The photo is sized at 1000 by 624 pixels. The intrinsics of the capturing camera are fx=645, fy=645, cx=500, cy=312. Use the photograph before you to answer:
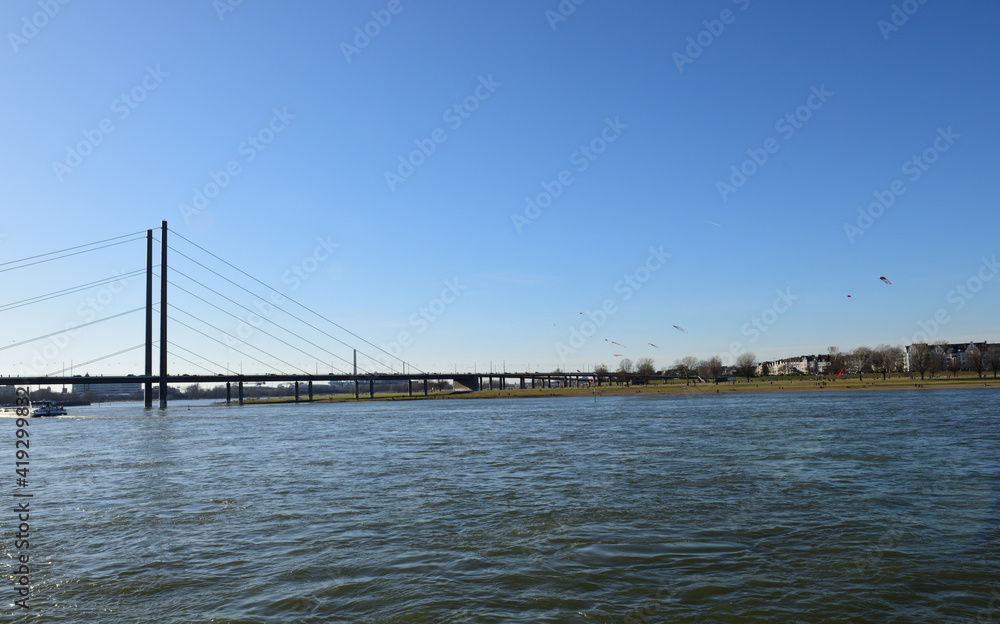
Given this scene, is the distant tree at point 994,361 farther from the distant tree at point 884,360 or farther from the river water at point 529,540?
the river water at point 529,540

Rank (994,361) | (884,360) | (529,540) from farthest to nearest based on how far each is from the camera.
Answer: (884,360) → (994,361) → (529,540)

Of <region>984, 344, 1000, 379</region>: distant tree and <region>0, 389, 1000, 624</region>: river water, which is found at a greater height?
<region>984, 344, 1000, 379</region>: distant tree

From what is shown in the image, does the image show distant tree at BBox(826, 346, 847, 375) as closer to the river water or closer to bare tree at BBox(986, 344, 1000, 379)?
bare tree at BBox(986, 344, 1000, 379)

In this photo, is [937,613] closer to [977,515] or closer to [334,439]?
[977,515]

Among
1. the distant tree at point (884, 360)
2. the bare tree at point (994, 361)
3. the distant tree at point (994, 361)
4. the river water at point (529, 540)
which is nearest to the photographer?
the river water at point (529, 540)

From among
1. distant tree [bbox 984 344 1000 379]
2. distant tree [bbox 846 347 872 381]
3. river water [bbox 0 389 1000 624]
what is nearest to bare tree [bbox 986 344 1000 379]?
distant tree [bbox 984 344 1000 379]

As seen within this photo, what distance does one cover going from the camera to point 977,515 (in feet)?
45.0

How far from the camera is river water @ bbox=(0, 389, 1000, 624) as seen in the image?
8.77 meters

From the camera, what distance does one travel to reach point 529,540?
1234cm

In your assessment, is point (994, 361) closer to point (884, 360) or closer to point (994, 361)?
point (994, 361)

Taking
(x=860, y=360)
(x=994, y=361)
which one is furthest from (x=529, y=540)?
(x=860, y=360)

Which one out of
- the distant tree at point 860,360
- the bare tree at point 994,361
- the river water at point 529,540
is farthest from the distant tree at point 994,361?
the river water at point 529,540

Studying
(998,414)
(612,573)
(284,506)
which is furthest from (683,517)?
(998,414)

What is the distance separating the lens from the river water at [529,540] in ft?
28.8
